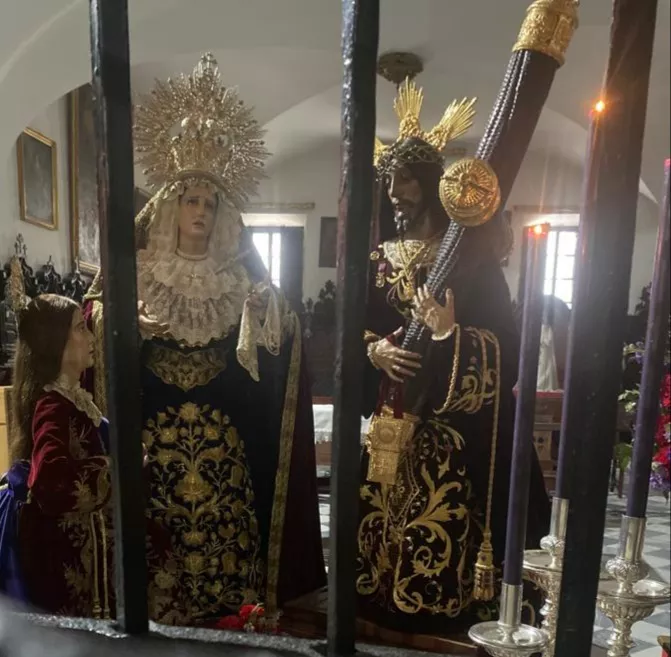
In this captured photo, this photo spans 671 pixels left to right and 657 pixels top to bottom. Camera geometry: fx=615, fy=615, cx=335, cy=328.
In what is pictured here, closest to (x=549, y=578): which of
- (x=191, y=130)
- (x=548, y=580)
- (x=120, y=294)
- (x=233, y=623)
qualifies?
(x=548, y=580)

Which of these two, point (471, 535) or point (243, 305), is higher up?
point (243, 305)

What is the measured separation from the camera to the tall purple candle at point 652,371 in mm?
257

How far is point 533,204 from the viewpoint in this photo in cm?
117

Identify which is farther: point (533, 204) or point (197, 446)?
point (533, 204)

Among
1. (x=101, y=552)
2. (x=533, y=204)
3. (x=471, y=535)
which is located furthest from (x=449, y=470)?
(x=533, y=204)

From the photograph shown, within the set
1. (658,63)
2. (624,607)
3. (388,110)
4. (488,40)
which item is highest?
(488,40)

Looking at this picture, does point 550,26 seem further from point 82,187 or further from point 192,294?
point 82,187

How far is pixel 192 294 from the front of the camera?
35.2 inches

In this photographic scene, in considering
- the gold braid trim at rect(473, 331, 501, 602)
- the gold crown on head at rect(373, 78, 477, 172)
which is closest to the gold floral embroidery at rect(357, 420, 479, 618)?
the gold braid trim at rect(473, 331, 501, 602)

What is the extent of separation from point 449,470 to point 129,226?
641 mm

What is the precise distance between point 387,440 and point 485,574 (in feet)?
0.71

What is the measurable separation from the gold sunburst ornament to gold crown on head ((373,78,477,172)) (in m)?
0.14

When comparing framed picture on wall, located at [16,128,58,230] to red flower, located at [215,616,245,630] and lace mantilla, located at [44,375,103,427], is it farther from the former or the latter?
red flower, located at [215,616,245,630]

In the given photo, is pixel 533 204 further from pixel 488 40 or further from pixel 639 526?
pixel 639 526
